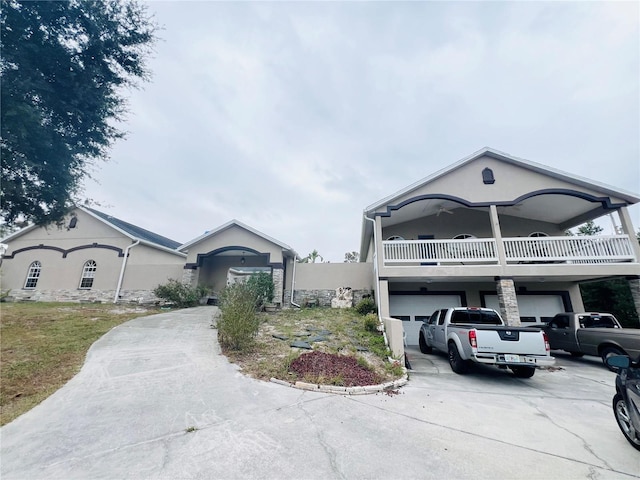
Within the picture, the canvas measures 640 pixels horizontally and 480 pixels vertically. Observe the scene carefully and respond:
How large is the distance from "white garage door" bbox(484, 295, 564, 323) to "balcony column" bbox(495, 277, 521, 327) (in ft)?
9.06

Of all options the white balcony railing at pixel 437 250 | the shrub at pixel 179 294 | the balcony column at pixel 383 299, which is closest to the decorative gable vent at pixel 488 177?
the white balcony railing at pixel 437 250

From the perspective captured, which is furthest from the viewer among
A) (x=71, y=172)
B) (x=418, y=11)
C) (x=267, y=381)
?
(x=418, y=11)

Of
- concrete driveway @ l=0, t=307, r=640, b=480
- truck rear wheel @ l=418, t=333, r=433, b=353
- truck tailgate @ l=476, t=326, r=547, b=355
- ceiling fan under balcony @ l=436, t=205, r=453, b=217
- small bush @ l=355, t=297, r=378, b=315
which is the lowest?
concrete driveway @ l=0, t=307, r=640, b=480

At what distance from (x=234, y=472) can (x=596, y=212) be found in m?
17.0

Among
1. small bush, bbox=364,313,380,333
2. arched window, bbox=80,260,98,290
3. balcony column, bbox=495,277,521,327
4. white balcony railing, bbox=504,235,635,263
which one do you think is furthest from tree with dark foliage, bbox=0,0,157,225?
white balcony railing, bbox=504,235,635,263

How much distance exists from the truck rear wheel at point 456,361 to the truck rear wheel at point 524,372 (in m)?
1.39

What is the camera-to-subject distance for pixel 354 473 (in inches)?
109

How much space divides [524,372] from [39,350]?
1242 cm

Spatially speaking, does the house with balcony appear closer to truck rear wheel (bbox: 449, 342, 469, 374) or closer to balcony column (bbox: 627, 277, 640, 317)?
balcony column (bbox: 627, 277, 640, 317)

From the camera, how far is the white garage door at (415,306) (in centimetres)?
1299

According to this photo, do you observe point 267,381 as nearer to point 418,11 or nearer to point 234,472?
point 234,472

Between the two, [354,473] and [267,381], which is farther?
[267,381]

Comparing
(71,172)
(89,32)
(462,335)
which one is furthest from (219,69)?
(462,335)

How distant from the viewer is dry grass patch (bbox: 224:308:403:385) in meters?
6.00
